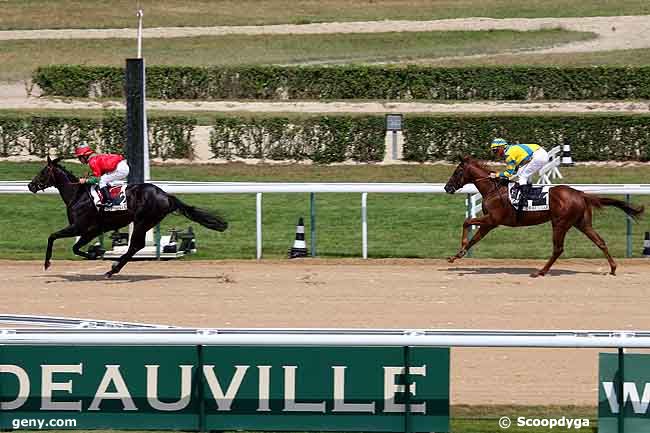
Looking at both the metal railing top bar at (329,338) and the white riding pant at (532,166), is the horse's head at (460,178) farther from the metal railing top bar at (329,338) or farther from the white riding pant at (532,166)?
the metal railing top bar at (329,338)

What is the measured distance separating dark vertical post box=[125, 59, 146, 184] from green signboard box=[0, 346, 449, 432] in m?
6.37

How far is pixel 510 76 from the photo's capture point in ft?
83.5

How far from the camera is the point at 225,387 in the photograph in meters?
6.48

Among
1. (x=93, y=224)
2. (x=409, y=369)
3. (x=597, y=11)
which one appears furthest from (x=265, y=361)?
(x=597, y=11)

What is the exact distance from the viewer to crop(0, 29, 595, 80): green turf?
99.8 ft

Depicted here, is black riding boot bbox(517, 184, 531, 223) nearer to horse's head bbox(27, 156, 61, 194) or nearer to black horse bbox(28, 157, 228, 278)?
black horse bbox(28, 157, 228, 278)

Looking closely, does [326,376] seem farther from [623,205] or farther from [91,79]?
[91,79]

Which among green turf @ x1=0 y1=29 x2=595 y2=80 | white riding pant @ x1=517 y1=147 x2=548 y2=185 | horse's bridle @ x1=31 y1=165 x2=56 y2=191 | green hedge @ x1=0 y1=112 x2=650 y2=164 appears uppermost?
green turf @ x1=0 y1=29 x2=595 y2=80

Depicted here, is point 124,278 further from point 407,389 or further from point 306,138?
point 306,138

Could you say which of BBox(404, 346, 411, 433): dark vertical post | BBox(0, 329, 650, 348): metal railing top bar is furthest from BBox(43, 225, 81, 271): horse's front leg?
BBox(404, 346, 411, 433): dark vertical post

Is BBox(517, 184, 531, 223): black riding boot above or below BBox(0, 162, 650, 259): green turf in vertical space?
above

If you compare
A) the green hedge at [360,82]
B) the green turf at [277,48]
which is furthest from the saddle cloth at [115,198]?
the green turf at [277,48]

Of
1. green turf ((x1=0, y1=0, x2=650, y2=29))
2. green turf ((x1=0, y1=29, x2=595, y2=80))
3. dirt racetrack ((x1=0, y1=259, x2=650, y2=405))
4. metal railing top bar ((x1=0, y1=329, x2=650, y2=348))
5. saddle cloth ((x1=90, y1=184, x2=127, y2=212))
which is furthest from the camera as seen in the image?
green turf ((x1=0, y1=0, x2=650, y2=29))

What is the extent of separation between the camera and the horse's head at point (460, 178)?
40.5ft
